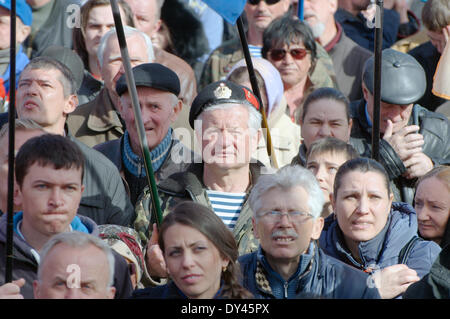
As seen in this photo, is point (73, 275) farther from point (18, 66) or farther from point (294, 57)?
point (294, 57)

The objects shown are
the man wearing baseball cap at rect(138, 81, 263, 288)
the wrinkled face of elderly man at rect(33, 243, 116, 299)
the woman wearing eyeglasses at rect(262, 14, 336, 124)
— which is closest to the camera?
the wrinkled face of elderly man at rect(33, 243, 116, 299)

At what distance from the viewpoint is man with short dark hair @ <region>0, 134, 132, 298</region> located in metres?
5.32

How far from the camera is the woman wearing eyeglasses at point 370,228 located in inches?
231

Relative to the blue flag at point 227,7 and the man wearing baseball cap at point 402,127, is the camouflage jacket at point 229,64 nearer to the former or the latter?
the man wearing baseball cap at point 402,127

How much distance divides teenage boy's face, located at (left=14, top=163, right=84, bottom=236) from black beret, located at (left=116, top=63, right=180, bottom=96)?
1.38m

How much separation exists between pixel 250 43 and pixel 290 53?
3.10 feet

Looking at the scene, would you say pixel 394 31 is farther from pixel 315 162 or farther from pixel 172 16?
pixel 315 162

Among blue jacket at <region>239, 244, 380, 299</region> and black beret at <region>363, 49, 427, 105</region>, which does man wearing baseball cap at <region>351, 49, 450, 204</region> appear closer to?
black beret at <region>363, 49, 427, 105</region>

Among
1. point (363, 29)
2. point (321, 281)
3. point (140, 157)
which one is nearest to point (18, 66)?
point (140, 157)

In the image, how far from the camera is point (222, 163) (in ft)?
20.2

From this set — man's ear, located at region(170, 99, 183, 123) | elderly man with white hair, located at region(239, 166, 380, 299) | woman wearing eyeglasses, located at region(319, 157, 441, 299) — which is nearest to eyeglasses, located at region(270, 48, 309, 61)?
man's ear, located at region(170, 99, 183, 123)

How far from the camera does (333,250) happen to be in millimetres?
5980

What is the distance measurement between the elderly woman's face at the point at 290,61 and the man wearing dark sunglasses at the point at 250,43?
16.0 inches
